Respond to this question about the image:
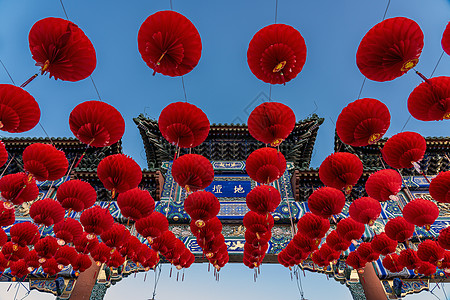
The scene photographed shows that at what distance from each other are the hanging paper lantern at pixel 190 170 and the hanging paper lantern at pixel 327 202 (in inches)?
73.9

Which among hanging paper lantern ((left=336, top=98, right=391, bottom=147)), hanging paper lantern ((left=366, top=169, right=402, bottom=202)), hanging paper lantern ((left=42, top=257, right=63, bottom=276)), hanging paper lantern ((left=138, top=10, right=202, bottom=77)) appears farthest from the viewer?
hanging paper lantern ((left=42, top=257, right=63, bottom=276))

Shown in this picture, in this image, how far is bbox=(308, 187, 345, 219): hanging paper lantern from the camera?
4383 mm

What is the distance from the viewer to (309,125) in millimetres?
8969

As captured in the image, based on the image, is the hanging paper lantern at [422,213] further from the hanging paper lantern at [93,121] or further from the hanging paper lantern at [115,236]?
the hanging paper lantern at [115,236]

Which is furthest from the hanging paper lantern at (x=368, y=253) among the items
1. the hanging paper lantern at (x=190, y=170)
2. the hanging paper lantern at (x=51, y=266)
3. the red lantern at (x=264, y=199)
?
the hanging paper lantern at (x=51, y=266)

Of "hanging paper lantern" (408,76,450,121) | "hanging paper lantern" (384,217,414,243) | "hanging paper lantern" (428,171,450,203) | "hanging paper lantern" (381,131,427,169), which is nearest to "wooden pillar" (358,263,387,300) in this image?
"hanging paper lantern" (384,217,414,243)

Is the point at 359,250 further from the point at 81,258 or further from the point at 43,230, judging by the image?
the point at 43,230

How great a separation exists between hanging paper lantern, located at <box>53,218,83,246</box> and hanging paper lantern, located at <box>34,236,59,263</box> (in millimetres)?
472

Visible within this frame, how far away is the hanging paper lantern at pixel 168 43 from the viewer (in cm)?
291

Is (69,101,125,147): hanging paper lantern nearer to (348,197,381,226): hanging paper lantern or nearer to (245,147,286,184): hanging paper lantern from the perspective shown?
(245,147,286,184): hanging paper lantern

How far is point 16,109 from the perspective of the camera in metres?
3.27

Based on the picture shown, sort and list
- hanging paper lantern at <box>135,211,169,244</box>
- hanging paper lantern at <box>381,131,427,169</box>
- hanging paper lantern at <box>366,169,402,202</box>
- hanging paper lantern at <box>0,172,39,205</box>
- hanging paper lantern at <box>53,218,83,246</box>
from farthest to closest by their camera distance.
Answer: hanging paper lantern at <box>53,218,83,246</box>
hanging paper lantern at <box>135,211,169,244</box>
hanging paper lantern at <box>366,169,402,202</box>
hanging paper lantern at <box>0,172,39,205</box>
hanging paper lantern at <box>381,131,427,169</box>

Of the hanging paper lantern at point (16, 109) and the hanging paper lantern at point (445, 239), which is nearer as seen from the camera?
the hanging paper lantern at point (16, 109)

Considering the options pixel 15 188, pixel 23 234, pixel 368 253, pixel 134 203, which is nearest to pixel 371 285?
pixel 368 253
